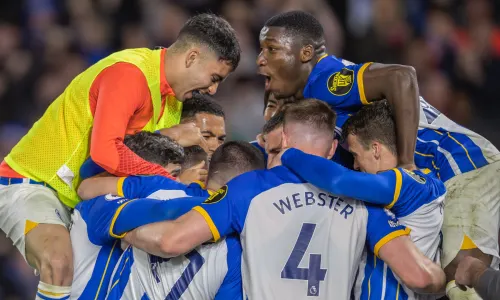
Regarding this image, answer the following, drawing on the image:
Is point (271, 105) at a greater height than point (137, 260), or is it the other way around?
point (271, 105)

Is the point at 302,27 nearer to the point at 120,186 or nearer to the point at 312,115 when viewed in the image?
the point at 312,115

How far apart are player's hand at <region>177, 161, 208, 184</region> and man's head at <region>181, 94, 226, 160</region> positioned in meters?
0.45

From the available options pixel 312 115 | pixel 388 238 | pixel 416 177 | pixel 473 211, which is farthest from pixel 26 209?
pixel 473 211

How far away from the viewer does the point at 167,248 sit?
4.72 m

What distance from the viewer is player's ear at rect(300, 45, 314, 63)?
6027 millimetres

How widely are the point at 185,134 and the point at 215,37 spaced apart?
2.18ft

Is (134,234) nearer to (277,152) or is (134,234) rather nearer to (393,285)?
(277,152)

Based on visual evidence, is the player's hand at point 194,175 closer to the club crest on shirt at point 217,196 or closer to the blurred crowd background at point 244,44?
the club crest on shirt at point 217,196

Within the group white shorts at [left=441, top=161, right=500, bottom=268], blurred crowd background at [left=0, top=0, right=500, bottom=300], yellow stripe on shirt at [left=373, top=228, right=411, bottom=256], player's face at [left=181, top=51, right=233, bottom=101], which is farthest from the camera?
blurred crowd background at [left=0, top=0, right=500, bottom=300]

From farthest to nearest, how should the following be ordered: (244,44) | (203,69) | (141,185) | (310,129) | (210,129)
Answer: (244,44) → (210,129) → (203,69) → (141,185) → (310,129)

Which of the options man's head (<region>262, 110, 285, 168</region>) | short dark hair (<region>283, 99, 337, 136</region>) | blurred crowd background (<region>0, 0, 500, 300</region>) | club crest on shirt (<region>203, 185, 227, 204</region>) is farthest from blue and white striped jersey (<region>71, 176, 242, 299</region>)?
blurred crowd background (<region>0, 0, 500, 300</region>)

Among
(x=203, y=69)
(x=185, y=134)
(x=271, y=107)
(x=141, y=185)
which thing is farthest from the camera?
(x=271, y=107)

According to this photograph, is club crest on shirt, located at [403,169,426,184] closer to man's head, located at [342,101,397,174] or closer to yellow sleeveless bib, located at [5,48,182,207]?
man's head, located at [342,101,397,174]

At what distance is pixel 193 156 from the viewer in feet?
19.3
